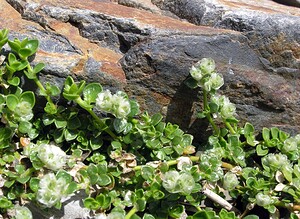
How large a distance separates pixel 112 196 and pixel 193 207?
17.5 inches

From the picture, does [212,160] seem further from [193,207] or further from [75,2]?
[75,2]

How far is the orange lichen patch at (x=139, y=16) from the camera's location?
10.1 ft

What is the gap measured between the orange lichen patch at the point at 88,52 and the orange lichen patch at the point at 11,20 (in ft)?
0.48

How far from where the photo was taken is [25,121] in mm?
2775

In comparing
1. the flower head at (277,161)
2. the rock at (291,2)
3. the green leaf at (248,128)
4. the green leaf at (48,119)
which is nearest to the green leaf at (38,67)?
the green leaf at (48,119)

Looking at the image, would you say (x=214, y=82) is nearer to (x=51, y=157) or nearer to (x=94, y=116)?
(x=94, y=116)

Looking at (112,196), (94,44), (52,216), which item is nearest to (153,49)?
(94,44)

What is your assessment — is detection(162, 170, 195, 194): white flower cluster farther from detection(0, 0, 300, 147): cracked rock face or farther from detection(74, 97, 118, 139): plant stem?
detection(0, 0, 300, 147): cracked rock face

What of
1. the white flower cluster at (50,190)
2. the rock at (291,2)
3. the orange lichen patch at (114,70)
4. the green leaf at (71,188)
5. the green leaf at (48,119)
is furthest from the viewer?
the rock at (291,2)

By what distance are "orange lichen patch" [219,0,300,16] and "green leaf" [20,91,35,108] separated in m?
1.37

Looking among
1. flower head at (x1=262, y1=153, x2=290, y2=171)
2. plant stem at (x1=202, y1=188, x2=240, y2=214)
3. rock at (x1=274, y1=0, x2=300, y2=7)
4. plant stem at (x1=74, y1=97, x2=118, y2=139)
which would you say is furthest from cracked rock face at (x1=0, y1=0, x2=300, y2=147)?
rock at (x1=274, y1=0, x2=300, y2=7)

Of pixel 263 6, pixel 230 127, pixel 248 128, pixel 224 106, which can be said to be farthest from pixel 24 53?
pixel 263 6

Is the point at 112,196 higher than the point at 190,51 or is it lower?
lower

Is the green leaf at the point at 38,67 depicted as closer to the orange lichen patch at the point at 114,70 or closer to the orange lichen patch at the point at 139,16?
the orange lichen patch at the point at 114,70
